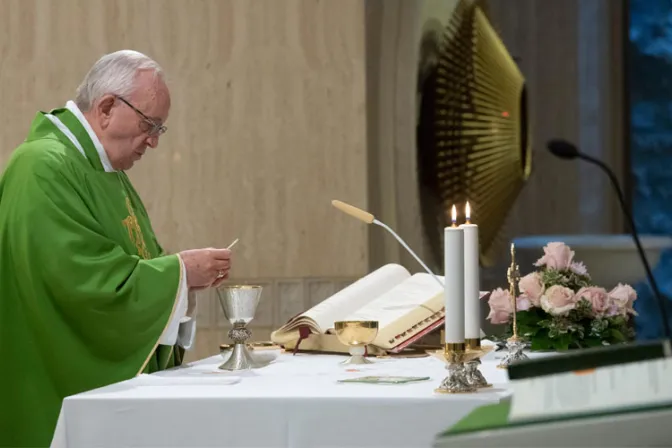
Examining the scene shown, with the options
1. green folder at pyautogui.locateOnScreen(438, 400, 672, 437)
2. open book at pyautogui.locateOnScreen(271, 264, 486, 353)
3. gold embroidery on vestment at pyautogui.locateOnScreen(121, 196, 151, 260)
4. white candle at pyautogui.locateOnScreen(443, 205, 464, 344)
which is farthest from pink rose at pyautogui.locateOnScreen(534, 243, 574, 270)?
green folder at pyautogui.locateOnScreen(438, 400, 672, 437)

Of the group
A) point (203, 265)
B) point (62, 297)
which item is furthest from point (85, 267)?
point (203, 265)

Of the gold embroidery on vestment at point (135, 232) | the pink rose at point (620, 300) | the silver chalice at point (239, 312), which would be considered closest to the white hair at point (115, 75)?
the gold embroidery on vestment at point (135, 232)

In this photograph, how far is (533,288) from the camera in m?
2.62

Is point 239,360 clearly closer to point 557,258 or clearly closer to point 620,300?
point 557,258

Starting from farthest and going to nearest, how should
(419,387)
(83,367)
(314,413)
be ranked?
(83,367) → (419,387) → (314,413)

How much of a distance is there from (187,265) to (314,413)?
1016 millimetres

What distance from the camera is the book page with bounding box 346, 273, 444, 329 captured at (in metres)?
2.83

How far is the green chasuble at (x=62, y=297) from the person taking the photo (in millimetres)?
2734

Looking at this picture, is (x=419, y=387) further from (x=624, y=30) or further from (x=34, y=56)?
(x=34, y=56)

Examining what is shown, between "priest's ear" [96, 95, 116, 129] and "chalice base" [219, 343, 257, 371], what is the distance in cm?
115

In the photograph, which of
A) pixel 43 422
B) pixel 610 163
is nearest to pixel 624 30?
pixel 610 163

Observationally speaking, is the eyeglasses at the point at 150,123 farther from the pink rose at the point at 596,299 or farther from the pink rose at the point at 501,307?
the pink rose at the point at 596,299

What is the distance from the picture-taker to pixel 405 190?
16.5 ft

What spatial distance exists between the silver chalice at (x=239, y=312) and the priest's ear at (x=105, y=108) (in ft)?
3.54
